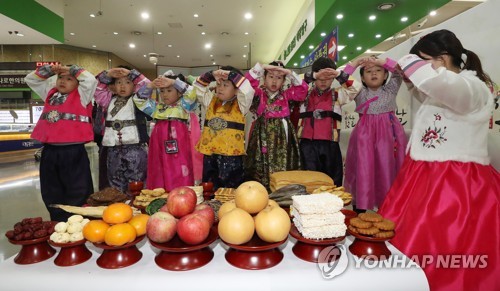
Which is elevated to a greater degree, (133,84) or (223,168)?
(133,84)

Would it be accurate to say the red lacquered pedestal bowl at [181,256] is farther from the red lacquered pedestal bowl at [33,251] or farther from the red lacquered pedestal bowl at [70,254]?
the red lacquered pedestal bowl at [33,251]

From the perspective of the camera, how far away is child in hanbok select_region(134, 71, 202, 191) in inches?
105

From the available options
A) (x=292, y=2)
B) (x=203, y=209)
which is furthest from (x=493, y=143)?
(x=292, y=2)

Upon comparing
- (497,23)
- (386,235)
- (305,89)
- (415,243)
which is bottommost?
(415,243)

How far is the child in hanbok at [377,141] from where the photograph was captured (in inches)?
88.5

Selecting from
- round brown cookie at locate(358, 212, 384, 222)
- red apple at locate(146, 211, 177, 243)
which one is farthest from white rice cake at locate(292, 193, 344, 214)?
red apple at locate(146, 211, 177, 243)

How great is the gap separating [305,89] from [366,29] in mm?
3111

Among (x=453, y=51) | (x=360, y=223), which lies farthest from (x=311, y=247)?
(x=453, y=51)

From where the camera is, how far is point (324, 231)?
3.33ft

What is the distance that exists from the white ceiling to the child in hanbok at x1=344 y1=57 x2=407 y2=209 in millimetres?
4655

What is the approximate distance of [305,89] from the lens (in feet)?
8.57

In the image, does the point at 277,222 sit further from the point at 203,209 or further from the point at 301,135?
the point at 301,135

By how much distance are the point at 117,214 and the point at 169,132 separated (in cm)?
168

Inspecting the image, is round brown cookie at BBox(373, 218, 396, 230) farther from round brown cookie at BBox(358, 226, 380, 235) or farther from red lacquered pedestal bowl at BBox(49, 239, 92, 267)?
red lacquered pedestal bowl at BBox(49, 239, 92, 267)
